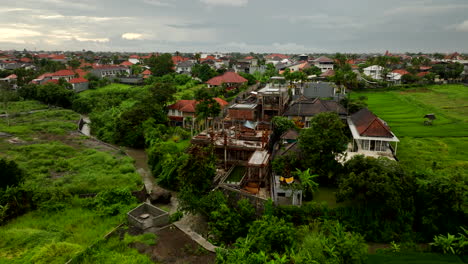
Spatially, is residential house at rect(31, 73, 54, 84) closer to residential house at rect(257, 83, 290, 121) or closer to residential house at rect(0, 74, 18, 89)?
residential house at rect(0, 74, 18, 89)

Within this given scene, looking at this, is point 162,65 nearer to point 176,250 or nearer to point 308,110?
point 308,110

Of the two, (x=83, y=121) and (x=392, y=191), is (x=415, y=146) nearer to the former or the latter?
(x=392, y=191)

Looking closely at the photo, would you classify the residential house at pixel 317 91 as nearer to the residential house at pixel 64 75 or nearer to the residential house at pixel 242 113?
the residential house at pixel 242 113

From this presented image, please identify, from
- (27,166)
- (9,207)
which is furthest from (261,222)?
(27,166)

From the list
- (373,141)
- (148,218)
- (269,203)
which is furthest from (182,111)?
(269,203)

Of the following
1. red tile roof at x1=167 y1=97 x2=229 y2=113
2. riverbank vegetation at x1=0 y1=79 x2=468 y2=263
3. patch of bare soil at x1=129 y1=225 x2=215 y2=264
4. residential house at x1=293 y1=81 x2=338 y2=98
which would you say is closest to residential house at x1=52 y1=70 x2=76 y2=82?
red tile roof at x1=167 y1=97 x2=229 y2=113

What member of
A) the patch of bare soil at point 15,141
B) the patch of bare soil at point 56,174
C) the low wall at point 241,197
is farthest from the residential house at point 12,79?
the low wall at point 241,197

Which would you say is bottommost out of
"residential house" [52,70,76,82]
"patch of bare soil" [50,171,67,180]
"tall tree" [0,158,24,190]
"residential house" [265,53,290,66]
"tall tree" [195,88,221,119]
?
"patch of bare soil" [50,171,67,180]
